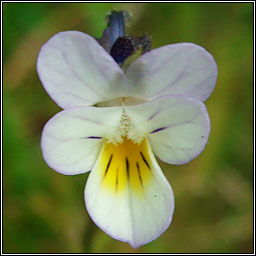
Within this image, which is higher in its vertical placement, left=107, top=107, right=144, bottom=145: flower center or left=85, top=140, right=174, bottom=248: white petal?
left=107, top=107, right=144, bottom=145: flower center

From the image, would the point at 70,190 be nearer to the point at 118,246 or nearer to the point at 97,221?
the point at 118,246

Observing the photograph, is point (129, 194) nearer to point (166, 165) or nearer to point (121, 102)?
point (121, 102)

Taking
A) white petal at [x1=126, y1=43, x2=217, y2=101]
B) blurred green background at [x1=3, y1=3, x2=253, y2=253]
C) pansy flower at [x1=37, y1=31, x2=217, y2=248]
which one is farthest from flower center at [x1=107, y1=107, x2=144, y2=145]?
blurred green background at [x1=3, y1=3, x2=253, y2=253]

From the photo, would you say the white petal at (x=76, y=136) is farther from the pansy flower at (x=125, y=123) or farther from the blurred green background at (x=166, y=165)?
the blurred green background at (x=166, y=165)

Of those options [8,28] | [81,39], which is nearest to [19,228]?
[8,28]

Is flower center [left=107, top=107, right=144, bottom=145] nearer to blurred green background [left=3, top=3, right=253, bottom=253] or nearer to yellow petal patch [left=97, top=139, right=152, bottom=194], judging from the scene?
yellow petal patch [left=97, top=139, right=152, bottom=194]

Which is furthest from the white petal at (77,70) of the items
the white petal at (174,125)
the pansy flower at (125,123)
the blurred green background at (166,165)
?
the blurred green background at (166,165)

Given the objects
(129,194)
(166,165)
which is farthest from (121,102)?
(166,165)
